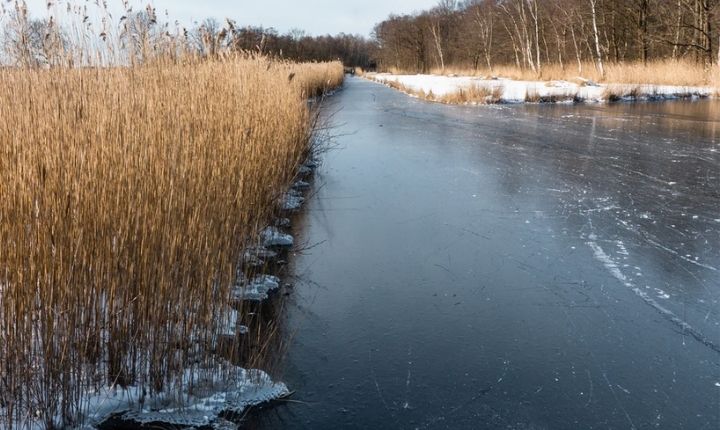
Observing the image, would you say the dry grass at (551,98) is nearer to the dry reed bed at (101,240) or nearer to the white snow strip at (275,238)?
the white snow strip at (275,238)

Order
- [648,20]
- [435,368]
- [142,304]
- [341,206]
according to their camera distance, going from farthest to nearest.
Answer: [648,20]
[341,206]
[435,368]
[142,304]

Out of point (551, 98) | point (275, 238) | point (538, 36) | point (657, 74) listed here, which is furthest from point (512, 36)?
point (275, 238)

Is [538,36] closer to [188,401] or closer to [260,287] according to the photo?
[260,287]

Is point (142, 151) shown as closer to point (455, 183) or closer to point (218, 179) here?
point (218, 179)

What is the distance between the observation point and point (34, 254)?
180 centimetres

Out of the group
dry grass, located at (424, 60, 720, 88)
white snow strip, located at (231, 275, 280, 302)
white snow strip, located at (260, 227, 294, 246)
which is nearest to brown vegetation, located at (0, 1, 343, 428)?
white snow strip, located at (231, 275, 280, 302)

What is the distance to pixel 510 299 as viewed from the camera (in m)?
3.19

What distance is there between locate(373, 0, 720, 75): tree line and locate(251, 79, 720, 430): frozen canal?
15171 millimetres

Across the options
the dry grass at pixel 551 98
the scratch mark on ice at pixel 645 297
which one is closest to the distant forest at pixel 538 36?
the scratch mark on ice at pixel 645 297

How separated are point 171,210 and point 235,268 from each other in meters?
0.53

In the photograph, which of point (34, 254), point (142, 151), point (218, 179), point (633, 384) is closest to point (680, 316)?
point (633, 384)

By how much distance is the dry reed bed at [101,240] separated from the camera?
5.91ft

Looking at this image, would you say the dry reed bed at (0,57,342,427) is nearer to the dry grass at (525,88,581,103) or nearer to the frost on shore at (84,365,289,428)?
the frost on shore at (84,365,289,428)

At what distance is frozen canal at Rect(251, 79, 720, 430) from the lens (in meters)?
2.26
